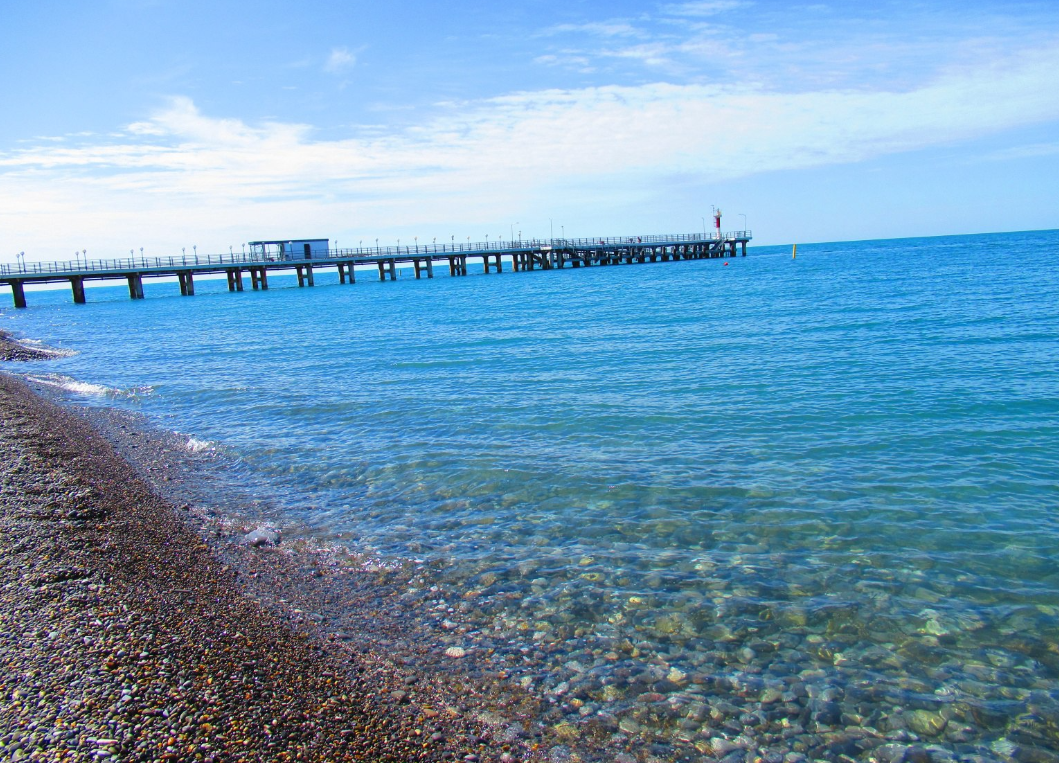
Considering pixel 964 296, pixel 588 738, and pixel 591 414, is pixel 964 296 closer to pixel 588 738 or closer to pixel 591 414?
pixel 591 414

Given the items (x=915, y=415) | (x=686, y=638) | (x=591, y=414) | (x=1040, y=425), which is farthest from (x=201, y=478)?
(x=1040, y=425)

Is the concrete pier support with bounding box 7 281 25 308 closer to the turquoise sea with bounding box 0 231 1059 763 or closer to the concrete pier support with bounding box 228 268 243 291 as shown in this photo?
the concrete pier support with bounding box 228 268 243 291

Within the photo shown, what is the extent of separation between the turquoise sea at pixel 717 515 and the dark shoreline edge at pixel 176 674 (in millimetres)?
928

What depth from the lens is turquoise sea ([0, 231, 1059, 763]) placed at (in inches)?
185

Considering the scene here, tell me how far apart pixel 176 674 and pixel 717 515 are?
18.5ft

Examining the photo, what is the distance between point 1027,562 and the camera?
6492mm

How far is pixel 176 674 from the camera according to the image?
178 inches

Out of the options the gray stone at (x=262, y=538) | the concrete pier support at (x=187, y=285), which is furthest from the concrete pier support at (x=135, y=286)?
the gray stone at (x=262, y=538)

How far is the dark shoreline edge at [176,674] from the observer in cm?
393

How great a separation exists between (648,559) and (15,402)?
50.8ft

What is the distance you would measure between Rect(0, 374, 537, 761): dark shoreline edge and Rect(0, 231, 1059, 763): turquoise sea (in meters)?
0.93

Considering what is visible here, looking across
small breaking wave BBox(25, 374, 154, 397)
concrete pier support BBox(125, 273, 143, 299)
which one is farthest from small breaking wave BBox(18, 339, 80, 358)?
concrete pier support BBox(125, 273, 143, 299)

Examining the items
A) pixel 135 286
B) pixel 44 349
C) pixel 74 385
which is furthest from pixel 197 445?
pixel 135 286

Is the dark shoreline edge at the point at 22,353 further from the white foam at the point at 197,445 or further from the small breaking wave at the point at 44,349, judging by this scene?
the white foam at the point at 197,445
